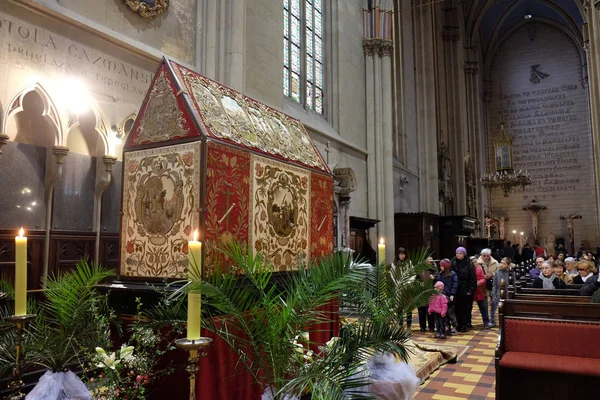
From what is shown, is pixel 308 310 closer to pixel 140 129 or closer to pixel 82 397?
pixel 82 397

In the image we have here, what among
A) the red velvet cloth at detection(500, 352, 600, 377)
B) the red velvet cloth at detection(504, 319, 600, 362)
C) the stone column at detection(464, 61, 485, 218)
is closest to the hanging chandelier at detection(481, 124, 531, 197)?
the stone column at detection(464, 61, 485, 218)

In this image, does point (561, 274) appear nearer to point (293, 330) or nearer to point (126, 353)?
point (293, 330)

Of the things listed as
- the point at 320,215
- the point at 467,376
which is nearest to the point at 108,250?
the point at 320,215

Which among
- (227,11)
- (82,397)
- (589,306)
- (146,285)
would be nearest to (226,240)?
(146,285)

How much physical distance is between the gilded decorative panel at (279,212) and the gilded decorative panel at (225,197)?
10 cm

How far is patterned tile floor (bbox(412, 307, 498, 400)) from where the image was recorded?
4.61 metres

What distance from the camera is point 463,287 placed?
8.00m

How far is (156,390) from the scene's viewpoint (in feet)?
8.92

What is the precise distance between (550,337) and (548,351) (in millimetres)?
124

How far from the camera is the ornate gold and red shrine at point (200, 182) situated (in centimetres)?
286

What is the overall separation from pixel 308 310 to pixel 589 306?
11.0 ft

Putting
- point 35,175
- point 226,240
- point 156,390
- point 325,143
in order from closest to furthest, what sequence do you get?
point 156,390 → point 226,240 → point 35,175 → point 325,143

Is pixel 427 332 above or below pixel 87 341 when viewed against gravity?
below

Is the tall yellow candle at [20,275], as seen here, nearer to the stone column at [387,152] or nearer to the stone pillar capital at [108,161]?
the stone pillar capital at [108,161]
